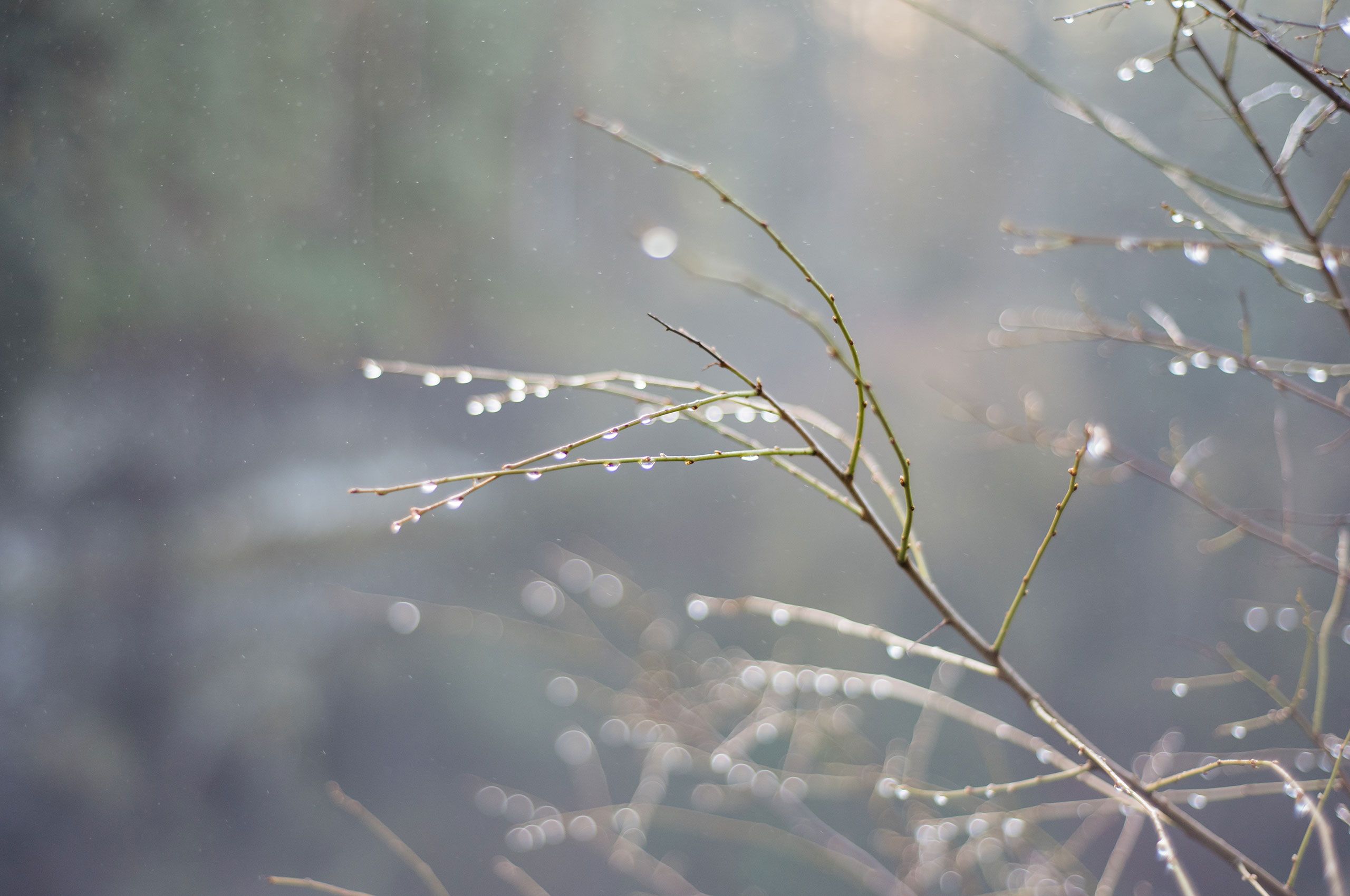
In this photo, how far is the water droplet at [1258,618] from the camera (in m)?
0.98

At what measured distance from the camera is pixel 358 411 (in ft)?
3.26

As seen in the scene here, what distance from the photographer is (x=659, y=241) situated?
103cm

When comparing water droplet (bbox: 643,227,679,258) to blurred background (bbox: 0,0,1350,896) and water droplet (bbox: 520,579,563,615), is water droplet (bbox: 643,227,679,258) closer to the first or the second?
blurred background (bbox: 0,0,1350,896)

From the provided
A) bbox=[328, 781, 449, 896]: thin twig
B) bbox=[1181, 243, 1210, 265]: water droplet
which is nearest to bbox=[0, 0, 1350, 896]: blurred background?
bbox=[328, 781, 449, 896]: thin twig

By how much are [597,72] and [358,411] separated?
56cm

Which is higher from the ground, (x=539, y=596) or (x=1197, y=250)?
(x=1197, y=250)

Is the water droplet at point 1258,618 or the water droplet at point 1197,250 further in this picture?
the water droplet at point 1258,618

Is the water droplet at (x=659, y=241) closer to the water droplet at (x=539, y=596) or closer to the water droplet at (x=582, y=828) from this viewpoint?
the water droplet at (x=539, y=596)

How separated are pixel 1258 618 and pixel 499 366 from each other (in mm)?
1074

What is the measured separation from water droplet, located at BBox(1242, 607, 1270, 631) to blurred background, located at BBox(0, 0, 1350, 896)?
0.12 ft

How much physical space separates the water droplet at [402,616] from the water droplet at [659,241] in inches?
23.3

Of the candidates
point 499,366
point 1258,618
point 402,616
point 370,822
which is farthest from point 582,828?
point 1258,618

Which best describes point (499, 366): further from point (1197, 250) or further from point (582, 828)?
point (1197, 250)

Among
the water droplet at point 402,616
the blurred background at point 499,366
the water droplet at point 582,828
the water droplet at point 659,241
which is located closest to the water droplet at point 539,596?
the blurred background at point 499,366
